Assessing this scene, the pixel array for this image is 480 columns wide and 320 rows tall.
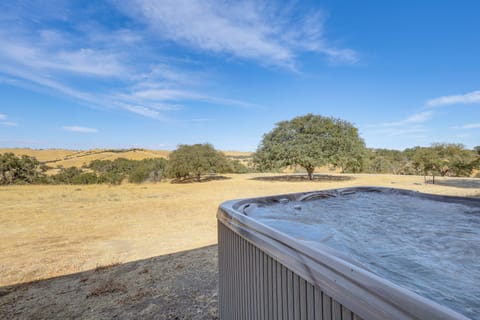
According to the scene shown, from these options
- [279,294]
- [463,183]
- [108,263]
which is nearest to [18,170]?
[108,263]

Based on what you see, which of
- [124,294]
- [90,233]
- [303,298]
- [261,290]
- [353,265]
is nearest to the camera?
[353,265]

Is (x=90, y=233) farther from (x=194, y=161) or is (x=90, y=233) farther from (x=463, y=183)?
(x=463, y=183)

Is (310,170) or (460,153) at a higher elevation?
(460,153)

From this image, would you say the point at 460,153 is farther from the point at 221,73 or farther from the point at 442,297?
the point at 442,297

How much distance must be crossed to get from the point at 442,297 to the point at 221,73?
37.8 ft

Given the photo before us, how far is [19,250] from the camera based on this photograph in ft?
11.5

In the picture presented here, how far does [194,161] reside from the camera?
1368 cm

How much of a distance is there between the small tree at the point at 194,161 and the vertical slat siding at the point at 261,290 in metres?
12.3

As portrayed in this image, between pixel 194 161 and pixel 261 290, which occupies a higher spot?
pixel 194 161

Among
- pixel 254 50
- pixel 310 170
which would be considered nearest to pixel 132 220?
pixel 254 50

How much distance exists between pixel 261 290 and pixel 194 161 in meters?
13.0

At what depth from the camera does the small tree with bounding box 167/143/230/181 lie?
1366 centimetres

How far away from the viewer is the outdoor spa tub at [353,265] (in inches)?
23.1

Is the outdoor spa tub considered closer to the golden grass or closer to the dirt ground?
the dirt ground
